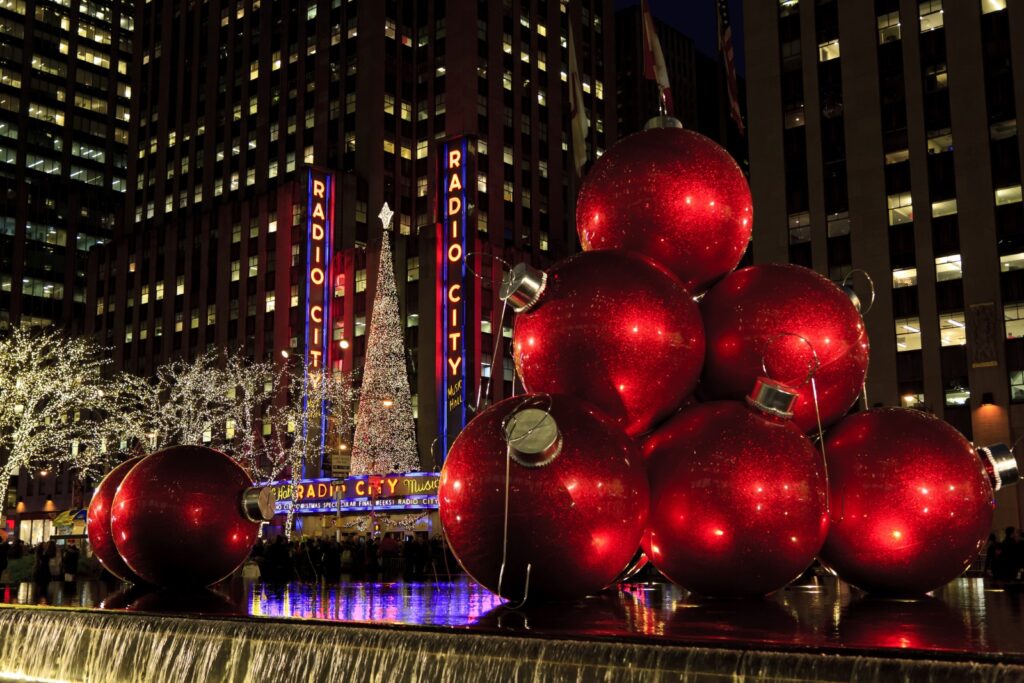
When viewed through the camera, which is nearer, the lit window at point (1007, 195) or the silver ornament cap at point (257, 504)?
the silver ornament cap at point (257, 504)

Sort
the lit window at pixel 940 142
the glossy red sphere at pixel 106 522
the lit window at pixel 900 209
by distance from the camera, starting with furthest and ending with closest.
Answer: the lit window at pixel 900 209
the lit window at pixel 940 142
the glossy red sphere at pixel 106 522

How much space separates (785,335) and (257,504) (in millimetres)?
5553

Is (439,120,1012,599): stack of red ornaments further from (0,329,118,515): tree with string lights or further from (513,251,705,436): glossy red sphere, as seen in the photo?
(0,329,118,515): tree with string lights

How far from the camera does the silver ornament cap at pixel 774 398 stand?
7.07 meters

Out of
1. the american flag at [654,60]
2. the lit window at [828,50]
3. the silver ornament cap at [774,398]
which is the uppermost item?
the lit window at [828,50]

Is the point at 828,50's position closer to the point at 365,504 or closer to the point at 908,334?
the point at 908,334

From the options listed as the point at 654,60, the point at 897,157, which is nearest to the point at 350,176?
the point at 897,157

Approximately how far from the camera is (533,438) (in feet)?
22.0

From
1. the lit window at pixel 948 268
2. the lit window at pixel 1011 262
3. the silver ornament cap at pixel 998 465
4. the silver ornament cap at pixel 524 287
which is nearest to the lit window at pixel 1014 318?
the lit window at pixel 1011 262

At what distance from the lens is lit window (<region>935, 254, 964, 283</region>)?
153 ft

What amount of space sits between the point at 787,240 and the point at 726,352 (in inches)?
1827

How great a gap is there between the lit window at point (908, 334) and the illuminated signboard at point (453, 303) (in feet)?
73.9

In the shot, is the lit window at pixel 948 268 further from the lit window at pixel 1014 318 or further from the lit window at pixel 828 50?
the lit window at pixel 828 50

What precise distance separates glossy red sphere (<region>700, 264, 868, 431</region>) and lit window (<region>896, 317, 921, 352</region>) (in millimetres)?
42143
